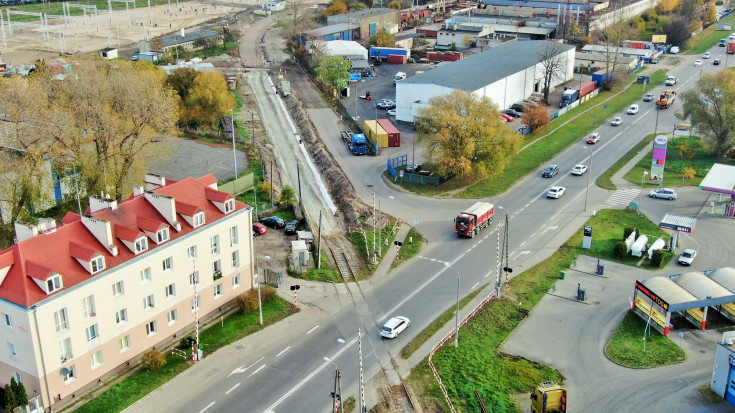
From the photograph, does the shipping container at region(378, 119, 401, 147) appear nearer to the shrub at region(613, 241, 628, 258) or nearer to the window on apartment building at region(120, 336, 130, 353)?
the shrub at region(613, 241, 628, 258)

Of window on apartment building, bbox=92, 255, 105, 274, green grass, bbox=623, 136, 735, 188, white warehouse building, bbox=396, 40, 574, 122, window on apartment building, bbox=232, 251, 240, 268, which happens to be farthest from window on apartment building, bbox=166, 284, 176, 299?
white warehouse building, bbox=396, 40, 574, 122

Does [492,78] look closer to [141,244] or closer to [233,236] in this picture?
[233,236]

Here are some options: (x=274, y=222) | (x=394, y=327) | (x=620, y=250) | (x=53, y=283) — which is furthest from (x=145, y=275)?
(x=620, y=250)

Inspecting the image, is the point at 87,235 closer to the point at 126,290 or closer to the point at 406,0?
the point at 126,290

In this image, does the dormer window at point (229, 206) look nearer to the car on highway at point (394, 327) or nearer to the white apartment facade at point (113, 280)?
the white apartment facade at point (113, 280)

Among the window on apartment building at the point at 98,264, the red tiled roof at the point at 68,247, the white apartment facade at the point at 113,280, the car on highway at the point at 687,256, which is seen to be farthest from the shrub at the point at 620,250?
the window on apartment building at the point at 98,264

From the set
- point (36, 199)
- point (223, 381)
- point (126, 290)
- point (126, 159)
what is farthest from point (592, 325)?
point (36, 199)

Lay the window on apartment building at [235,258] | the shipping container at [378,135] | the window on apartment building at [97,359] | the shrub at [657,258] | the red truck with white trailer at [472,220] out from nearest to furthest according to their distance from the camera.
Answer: the window on apartment building at [97,359] < the window on apartment building at [235,258] < the shrub at [657,258] < the red truck with white trailer at [472,220] < the shipping container at [378,135]
